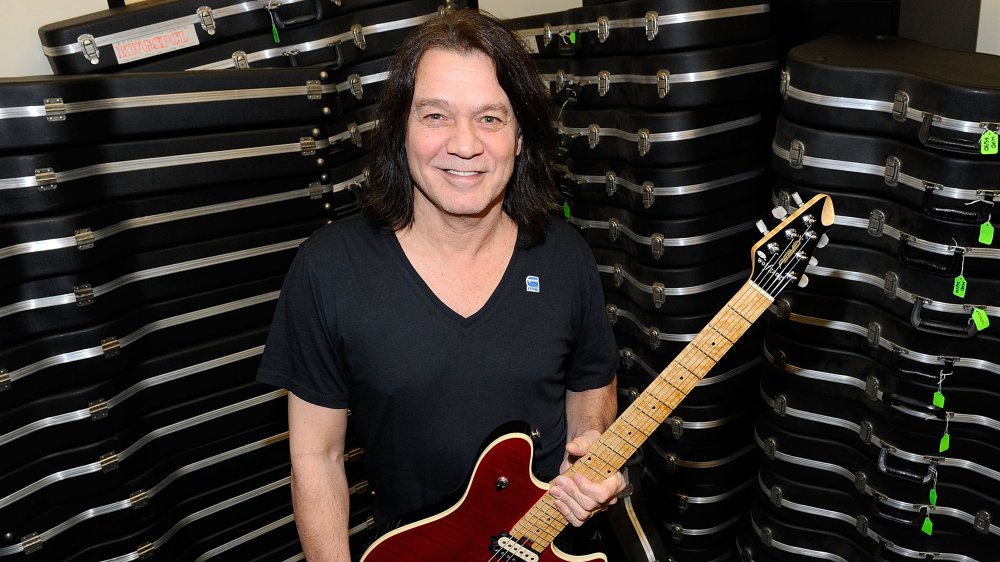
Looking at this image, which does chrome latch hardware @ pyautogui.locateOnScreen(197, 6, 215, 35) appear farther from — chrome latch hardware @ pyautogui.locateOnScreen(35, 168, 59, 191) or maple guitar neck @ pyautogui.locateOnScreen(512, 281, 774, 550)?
maple guitar neck @ pyautogui.locateOnScreen(512, 281, 774, 550)

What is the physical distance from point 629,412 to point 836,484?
125 centimetres

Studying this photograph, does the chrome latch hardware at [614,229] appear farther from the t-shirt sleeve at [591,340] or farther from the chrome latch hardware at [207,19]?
the chrome latch hardware at [207,19]

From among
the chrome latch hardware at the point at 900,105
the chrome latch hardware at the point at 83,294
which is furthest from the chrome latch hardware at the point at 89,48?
the chrome latch hardware at the point at 900,105

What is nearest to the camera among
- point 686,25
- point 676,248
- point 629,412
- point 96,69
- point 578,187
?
point 629,412

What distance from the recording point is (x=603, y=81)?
Answer: 3125 millimetres

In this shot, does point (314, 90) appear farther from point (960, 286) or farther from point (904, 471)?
point (904, 471)

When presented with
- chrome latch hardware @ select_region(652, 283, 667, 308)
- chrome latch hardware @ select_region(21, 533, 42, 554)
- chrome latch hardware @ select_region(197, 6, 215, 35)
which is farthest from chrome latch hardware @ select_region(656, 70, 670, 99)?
chrome latch hardware @ select_region(21, 533, 42, 554)

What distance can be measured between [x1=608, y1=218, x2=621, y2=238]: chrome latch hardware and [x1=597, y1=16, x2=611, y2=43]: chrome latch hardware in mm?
654

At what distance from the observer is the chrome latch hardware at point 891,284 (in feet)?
7.77

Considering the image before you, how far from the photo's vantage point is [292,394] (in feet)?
6.26

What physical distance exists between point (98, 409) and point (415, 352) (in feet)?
3.96

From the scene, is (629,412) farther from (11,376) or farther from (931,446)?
(11,376)

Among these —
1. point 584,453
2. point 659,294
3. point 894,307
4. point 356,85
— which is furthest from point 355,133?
point 894,307

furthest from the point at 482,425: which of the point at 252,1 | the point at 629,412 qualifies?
the point at 252,1
